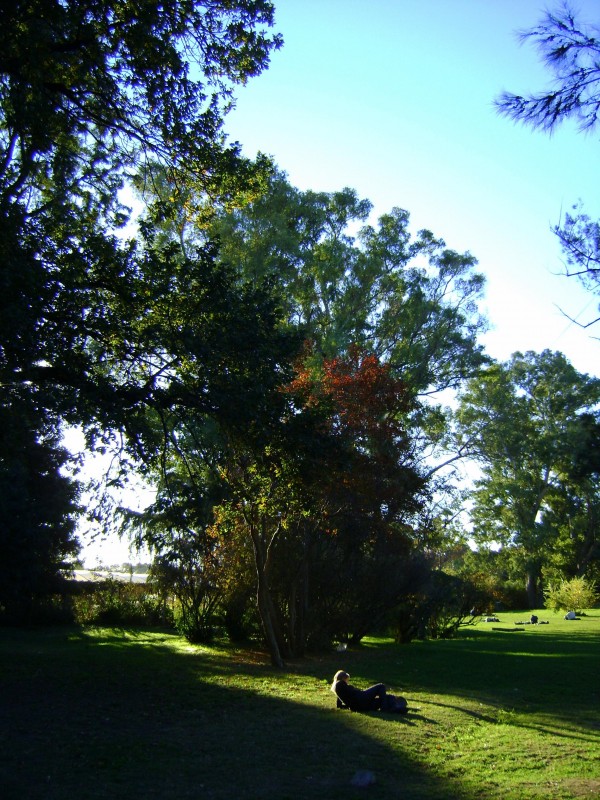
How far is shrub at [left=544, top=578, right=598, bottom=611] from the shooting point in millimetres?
42719

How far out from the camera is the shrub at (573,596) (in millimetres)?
42719

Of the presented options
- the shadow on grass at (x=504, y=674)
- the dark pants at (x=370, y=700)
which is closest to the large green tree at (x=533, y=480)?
the shadow on grass at (x=504, y=674)

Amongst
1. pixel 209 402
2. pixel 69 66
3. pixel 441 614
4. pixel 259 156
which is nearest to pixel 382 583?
pixel 441 614

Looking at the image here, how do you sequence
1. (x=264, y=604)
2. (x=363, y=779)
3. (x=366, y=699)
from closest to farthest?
(x=363, y=779), (x=366, y=699), (x=264, y=604)

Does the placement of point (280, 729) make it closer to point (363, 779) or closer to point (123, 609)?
point (363, 779)

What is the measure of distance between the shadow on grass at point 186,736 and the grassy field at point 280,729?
0.03 meters

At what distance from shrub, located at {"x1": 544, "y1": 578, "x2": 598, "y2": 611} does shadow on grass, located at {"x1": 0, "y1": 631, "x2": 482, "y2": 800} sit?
105ft

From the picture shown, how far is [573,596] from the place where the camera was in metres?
42.8

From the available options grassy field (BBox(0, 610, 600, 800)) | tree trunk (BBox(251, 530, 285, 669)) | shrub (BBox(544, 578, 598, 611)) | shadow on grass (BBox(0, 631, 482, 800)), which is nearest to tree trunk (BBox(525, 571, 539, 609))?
shrub (BBox(544, 578, 598, 611))

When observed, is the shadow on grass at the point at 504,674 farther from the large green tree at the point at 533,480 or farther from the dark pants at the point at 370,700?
the large green tree at the point at 533,480

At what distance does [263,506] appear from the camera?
537 inches

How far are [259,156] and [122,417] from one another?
5035 mm

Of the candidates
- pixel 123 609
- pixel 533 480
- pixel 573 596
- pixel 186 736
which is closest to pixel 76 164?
pixel 186 736

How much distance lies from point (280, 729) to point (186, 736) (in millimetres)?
1333
